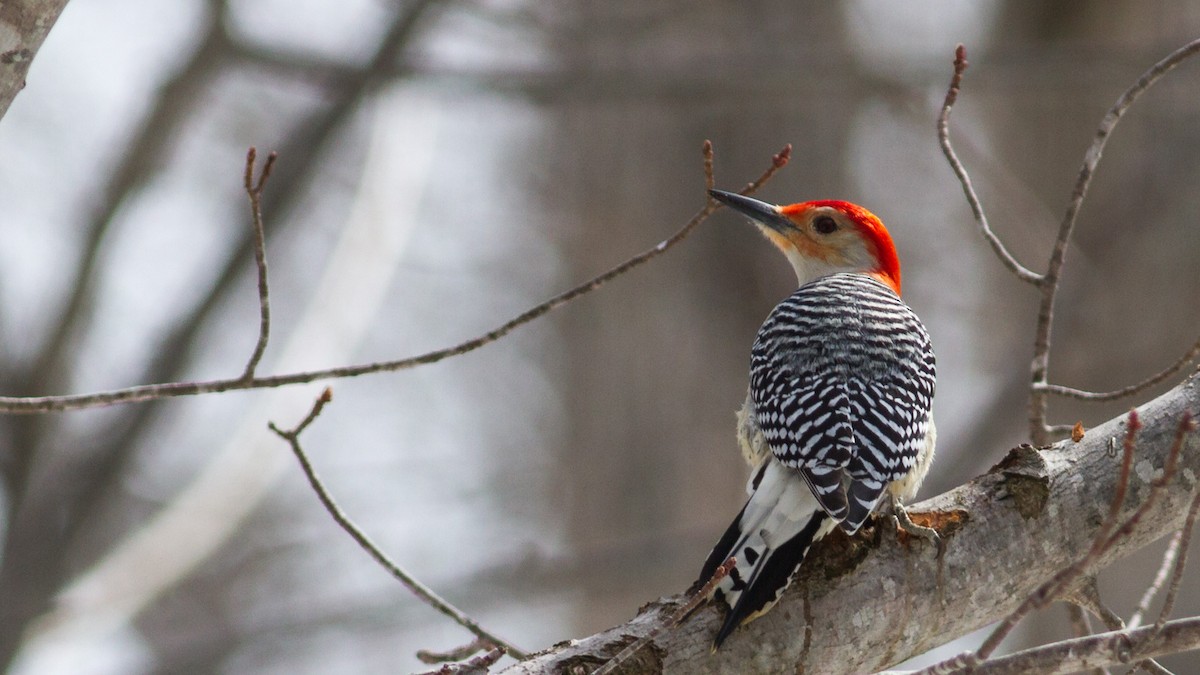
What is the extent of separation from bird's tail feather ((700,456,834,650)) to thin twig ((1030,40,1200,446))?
912 millimetres

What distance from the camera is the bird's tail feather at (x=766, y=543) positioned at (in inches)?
113

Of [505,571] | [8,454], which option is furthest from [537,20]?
[8,454]

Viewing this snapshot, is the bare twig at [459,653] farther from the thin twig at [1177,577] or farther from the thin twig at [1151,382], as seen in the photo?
the thin twig at [1151,382]

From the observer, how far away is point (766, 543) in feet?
10.1

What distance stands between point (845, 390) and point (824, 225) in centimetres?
181

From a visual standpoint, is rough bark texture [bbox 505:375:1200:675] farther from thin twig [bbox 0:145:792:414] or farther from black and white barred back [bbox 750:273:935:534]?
thin twig [bbox 0:145:792:414]

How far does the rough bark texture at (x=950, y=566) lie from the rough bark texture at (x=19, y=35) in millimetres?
1672

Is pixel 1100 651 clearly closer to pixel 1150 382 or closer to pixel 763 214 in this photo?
pixel 1150 382

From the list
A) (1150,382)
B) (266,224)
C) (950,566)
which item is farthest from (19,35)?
(266,224)

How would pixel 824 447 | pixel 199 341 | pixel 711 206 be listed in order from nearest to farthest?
pixel 824 447 < pixel 711 206 < pixel 199 341

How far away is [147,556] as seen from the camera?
22.3 ft

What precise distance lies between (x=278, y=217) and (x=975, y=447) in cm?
511

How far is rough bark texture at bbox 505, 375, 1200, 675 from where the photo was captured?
9.42 feet

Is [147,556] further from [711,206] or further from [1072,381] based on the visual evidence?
[1072,381]
